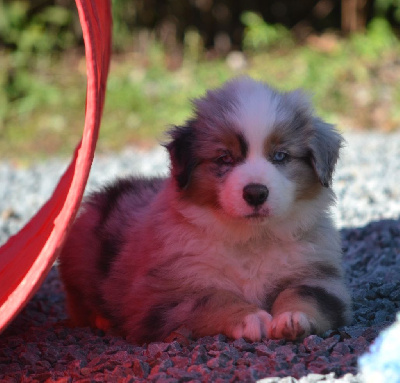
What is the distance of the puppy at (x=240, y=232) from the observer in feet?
11.3

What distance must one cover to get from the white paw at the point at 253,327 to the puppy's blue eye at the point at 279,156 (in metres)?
0.76

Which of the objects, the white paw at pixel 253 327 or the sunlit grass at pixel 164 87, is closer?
the white paw at pixel 253 327

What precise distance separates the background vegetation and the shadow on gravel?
7.21 meters

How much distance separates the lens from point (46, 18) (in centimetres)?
1392

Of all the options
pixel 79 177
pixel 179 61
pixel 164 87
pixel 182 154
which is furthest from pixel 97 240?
pixel 179 61

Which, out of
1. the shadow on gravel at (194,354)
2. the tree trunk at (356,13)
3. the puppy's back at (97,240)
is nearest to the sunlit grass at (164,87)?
the tree trunk at (356,13)

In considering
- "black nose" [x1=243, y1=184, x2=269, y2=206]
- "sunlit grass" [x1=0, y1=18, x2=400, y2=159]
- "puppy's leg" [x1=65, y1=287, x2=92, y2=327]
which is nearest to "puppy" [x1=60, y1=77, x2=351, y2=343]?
"black nose" [x1=243, y1=184, x2=269, y2=206]

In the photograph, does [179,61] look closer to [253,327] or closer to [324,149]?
[324,149]

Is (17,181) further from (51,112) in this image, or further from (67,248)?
(67,248)

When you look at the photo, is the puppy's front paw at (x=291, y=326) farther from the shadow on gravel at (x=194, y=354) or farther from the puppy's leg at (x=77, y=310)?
the puppy's leg at (x=77, y=310)

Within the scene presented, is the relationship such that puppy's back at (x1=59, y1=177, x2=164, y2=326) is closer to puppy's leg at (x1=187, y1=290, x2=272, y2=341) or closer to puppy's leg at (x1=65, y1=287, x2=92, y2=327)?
puppy's leg at (x1=65, y1=287, x2=92, y2=327)

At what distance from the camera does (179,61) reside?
13844 millimetres

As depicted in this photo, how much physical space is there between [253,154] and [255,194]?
0.24m

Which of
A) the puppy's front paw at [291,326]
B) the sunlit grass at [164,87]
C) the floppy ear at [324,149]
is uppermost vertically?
the sunlit grass at [164,87]
